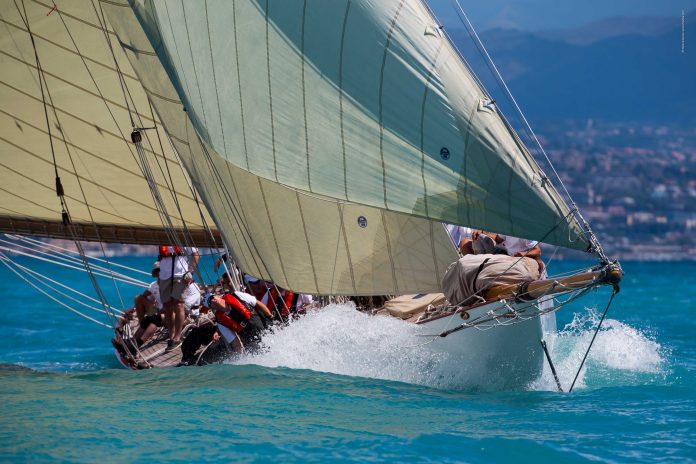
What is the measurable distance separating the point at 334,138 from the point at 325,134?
0.10 metres

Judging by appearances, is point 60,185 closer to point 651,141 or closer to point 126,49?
point 126,49

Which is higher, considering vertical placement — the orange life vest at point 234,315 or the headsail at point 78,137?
the headsail at point 78,137

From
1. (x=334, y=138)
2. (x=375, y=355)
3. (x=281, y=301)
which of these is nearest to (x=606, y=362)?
(x=375, y=355)

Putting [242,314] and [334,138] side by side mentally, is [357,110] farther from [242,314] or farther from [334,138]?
[242,314]

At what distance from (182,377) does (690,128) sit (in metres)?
122

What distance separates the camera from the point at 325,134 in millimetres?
10102

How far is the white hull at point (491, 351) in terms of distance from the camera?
1053 centimetres

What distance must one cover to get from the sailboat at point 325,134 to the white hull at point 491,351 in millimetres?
18

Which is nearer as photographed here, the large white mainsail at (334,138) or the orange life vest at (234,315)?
the large white mainsail at (334,138)

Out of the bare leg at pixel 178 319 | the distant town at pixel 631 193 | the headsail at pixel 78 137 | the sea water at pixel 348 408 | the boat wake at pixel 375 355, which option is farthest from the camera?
the distant town at pixel 631 193

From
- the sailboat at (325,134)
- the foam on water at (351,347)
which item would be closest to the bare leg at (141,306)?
the sailboat at (325,134)

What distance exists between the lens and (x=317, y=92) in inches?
399

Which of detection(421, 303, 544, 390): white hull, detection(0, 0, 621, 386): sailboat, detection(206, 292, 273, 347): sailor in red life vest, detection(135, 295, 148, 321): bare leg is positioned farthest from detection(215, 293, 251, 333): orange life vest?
detection(135, 295, 148, 321): bare leg

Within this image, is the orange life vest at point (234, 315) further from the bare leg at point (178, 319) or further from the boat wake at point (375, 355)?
the bare leg at point (178, 319)
